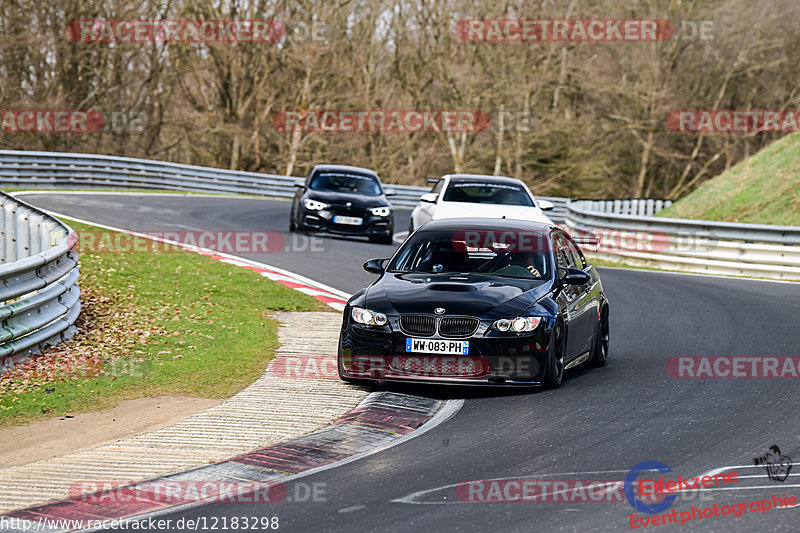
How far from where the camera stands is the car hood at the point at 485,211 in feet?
61.7

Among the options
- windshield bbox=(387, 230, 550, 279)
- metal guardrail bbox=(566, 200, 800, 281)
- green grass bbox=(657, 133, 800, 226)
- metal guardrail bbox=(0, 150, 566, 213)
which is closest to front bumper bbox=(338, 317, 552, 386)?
windshield bbox=(387, 230, 550, 279)

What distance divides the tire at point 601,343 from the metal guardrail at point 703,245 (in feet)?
34.5

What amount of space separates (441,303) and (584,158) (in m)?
45.3

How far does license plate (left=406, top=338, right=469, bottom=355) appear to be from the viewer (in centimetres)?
900

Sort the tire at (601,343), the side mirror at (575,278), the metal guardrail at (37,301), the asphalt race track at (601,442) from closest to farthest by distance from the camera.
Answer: the asphalt race track at (601,442) → the metal guardrail at (37,301) → the side mirror at (575,278) → the tire at (601,343)

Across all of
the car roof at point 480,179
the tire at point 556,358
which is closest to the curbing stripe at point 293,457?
the tire at point 556,358

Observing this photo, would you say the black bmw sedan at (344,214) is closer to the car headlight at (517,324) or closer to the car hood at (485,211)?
the car hood at (485,211)

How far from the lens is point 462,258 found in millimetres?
10438

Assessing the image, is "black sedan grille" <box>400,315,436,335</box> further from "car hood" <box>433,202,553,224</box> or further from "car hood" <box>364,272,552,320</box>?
"car hood" <box>433,202,553,224</box>

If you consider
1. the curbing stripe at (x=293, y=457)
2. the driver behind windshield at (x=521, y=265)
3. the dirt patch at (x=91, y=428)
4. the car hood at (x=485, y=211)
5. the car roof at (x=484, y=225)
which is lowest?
the dirt patch at (x=91, y=428)

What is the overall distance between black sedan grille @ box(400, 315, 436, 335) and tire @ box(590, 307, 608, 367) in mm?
2303

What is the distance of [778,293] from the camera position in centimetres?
1716

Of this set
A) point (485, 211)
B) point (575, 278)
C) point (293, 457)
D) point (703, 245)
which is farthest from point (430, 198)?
point (293, 457)

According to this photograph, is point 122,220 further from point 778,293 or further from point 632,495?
point 632,495
